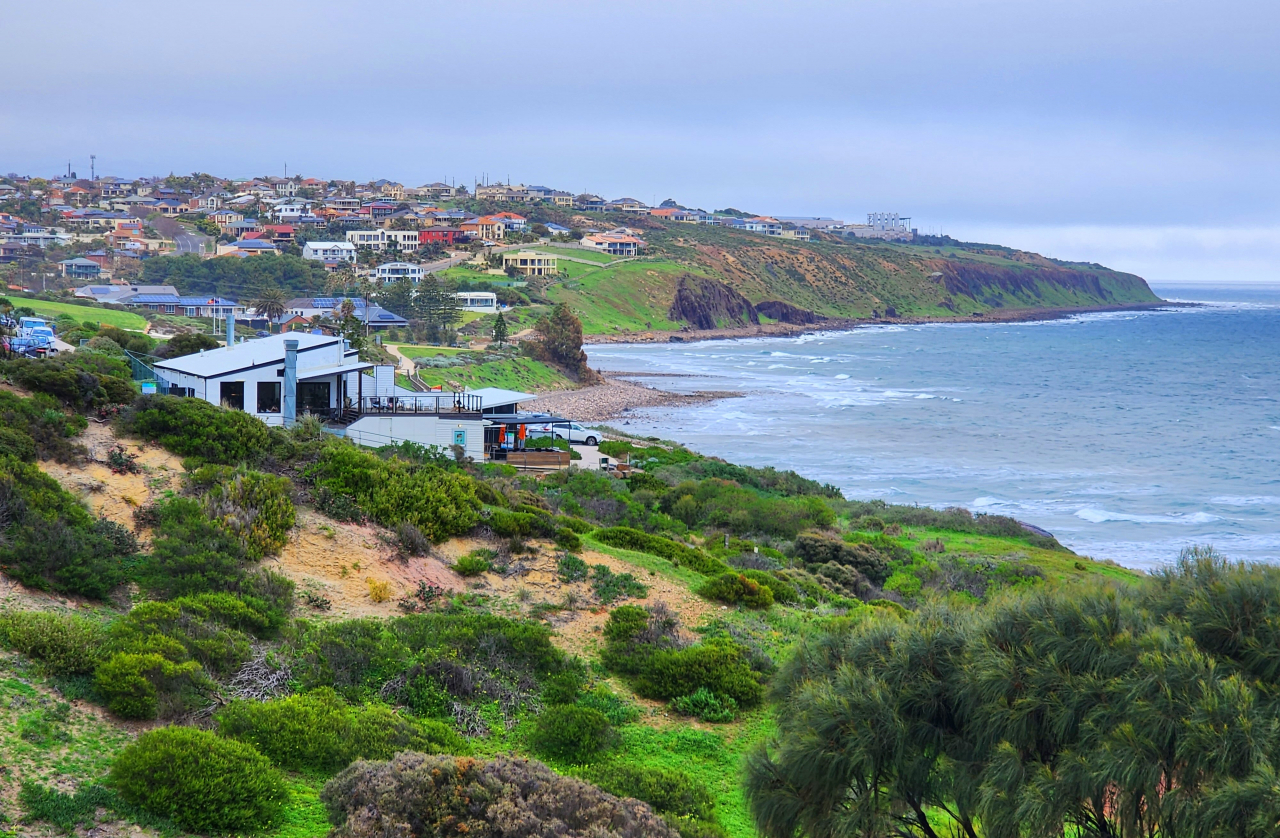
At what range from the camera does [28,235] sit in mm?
126312

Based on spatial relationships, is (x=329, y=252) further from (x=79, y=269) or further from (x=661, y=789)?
(x=661, y=789)

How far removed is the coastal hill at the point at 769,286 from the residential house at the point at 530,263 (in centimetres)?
309

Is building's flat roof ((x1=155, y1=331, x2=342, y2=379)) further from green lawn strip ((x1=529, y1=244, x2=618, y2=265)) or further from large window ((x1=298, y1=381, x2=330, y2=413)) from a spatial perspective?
green lawn strip ((x1=529, y1=244, x2=618, y2=265))

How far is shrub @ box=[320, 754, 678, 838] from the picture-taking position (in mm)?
6949

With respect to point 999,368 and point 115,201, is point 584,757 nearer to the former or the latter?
point 999,368

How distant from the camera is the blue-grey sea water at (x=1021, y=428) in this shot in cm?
3981

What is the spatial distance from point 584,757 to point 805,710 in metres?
3.14

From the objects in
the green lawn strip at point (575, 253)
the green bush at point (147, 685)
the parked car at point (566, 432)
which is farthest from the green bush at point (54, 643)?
the green lawn strip at point (575, 253)

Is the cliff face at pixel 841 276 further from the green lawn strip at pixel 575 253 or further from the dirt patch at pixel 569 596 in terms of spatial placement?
the dirt patch at pixel 569 596

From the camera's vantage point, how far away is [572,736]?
10.0 meters

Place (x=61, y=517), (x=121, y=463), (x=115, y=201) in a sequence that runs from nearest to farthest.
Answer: (x=61, y=517)
(x=121, y=463)
(x=115, y=201)

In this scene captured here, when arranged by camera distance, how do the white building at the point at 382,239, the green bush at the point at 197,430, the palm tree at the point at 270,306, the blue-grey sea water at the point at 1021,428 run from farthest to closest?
the white building at the point at 382,239, the palm tree at the point at 270,306, the blue-grey sea water at the point at 1021,428, the green bush at the point at 197,430

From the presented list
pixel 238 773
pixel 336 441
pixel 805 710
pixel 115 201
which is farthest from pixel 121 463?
pixel 115 201

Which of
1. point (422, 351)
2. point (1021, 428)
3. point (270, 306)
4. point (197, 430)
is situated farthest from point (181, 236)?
point (197, 430)
